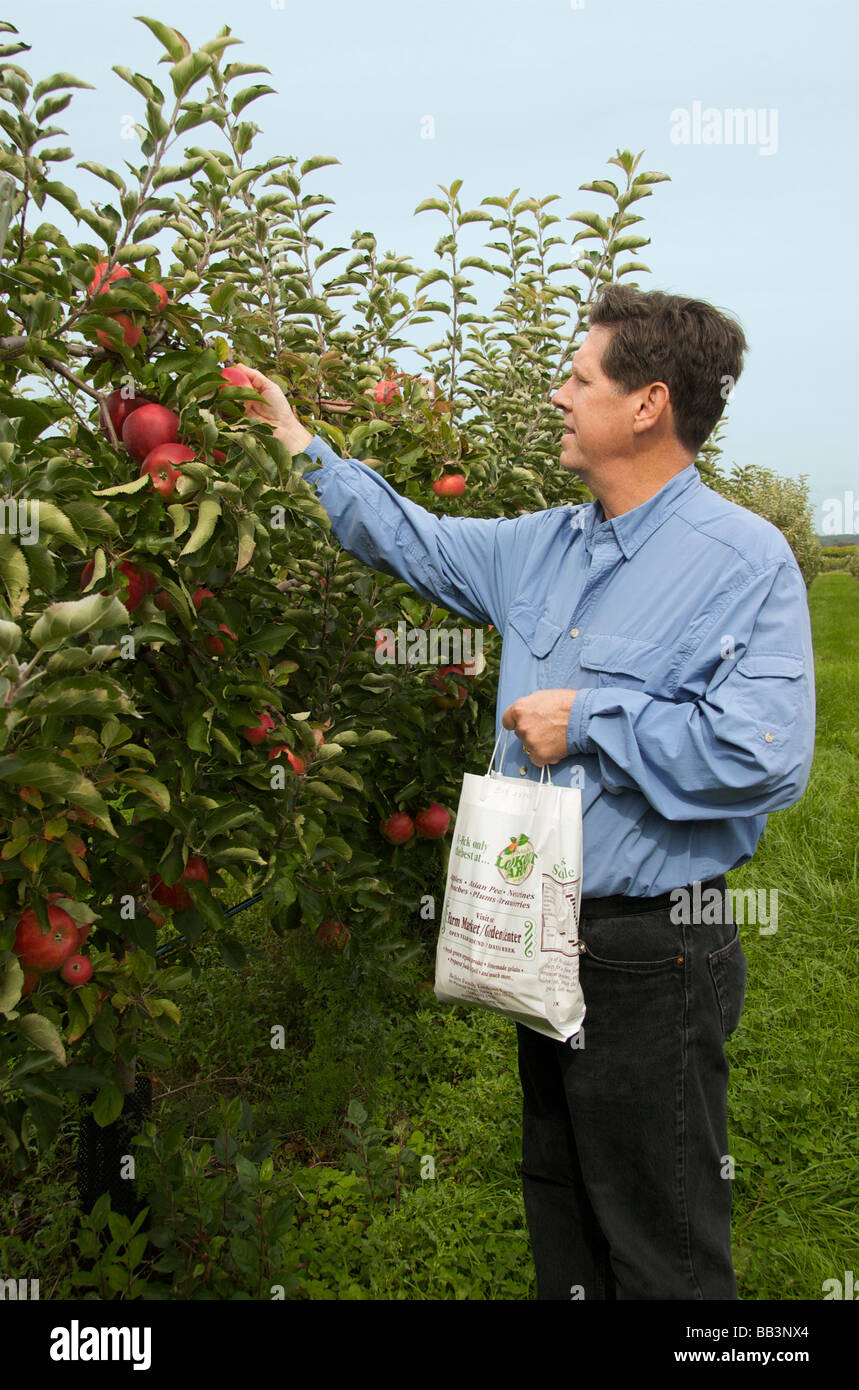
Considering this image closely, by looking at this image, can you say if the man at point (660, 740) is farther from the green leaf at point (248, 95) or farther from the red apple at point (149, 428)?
the green leaf at point (248, 95)

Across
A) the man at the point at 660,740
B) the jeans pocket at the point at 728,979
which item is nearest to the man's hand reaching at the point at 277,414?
the man at the point at 660,740

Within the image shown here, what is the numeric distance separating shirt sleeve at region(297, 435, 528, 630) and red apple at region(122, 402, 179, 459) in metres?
0.32

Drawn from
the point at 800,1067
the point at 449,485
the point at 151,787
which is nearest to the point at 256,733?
the point at 151,787

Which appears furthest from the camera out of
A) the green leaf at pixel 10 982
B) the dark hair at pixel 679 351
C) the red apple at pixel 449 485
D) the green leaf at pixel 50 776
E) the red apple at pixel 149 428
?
the red apple at pixel 449 485

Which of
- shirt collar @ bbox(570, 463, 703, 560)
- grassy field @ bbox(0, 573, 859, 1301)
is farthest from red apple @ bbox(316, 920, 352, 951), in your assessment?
shirt collar @ bbox(570, 463, 703, 560)

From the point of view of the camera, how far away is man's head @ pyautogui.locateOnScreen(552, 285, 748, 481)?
1801mm

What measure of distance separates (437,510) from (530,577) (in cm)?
95

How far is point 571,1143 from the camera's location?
6.44 ft

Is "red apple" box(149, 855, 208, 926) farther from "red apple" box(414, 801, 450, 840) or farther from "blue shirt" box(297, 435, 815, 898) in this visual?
"red apple" box(414, 801, 450, 840)

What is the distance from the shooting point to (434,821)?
121 inches

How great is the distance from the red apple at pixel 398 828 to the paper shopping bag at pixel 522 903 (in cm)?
127

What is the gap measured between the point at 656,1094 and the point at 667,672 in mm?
673

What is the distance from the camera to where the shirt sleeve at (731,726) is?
63.3 inches
